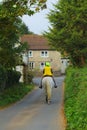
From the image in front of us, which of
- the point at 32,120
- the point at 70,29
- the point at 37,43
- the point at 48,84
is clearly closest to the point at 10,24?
the point at 48,84

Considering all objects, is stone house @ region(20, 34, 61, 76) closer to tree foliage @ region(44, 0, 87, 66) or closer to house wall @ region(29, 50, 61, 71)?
house wall @ region(29, 50, 61, 71)

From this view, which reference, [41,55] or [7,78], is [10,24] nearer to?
[7,78]

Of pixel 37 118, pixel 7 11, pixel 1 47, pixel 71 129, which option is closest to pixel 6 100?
pixel 1 47

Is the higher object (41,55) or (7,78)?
(41,55)

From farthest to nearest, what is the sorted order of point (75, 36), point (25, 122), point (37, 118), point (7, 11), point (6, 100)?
point (75, 36), point (6, 100), point (7, 11), point (37, 118), point (25, 122)

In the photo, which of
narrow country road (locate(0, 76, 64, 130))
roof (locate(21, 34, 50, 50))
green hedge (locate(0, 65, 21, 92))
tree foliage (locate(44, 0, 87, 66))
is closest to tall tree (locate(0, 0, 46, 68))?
green hedge (locate(0, 65, 21, 92))

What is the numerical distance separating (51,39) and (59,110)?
96.8 ft

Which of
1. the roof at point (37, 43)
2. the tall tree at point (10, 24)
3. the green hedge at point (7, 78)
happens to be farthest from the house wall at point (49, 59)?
the tall tree at point (10, 24)

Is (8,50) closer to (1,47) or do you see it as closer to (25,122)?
(1,47)

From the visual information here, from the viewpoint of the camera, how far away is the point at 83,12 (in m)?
47.6

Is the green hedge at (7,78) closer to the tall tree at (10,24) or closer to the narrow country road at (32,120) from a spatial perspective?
the tall tree at (10,24)

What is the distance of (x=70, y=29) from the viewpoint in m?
48.2

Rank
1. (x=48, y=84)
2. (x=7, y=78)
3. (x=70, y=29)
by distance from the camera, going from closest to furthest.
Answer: (x=48, y=84)
(x=7, y=78)
(x=70, y=29)

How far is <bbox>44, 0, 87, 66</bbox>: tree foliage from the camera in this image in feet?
155
